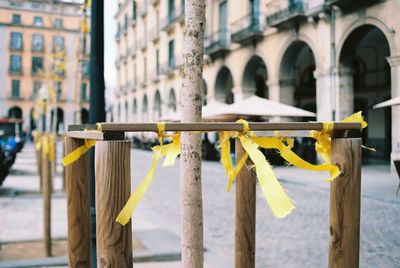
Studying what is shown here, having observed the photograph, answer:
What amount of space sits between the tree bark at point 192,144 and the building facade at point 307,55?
5869mm

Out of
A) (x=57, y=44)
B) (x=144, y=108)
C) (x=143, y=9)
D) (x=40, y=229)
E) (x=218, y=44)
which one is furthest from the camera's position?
(x=144, y=108)

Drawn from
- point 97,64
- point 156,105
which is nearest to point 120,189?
point 97,64

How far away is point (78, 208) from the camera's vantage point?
7.04 ft

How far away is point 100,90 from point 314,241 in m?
3.48

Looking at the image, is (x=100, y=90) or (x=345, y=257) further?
(x=100, y=90)

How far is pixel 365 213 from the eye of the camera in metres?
7.89

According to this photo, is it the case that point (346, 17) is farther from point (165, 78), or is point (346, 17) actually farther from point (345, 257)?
point (165, 78)

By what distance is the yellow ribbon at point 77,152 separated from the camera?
1930mm

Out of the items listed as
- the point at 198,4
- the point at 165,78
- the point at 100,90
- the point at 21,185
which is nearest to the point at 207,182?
the point at 21,185

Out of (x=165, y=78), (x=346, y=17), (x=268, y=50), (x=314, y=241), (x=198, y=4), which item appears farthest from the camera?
(x=165, y=78)

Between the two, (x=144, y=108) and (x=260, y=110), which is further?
(x=144, y=108)

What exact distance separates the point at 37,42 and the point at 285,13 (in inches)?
2007

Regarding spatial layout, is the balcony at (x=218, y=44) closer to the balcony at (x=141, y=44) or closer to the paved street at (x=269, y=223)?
the paved street at (x=269, y=223)

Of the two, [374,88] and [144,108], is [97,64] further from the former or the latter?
[144,108]
